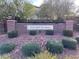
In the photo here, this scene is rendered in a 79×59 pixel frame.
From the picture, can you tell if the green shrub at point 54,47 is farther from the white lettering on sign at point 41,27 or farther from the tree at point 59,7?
the tree at point 59,7

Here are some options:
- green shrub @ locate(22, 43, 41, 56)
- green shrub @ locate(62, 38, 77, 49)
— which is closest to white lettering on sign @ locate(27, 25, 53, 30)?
green shrub @ locate(62, 38, 77, 49)

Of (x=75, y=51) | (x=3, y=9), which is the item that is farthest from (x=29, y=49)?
(x=3, y=9)

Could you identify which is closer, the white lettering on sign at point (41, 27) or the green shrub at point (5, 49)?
the green shrub at point (5, 49)

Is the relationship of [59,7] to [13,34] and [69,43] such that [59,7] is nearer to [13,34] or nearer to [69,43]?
[13,34]

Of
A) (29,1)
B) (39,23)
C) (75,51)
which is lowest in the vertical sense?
(75,51)

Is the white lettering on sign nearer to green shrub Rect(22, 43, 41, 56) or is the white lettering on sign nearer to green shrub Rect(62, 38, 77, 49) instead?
green shrub Rect(62, 38, 77, 49)

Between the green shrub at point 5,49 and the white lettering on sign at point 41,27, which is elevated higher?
the white lettering on sign at point 41,27

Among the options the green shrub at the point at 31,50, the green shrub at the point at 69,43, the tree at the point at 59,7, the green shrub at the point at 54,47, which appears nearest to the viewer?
the green shrub at the point at 31,50

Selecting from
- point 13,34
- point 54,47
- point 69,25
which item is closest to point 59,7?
point 69,25

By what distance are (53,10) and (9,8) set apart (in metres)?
4.94

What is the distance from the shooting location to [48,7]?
26609 mm

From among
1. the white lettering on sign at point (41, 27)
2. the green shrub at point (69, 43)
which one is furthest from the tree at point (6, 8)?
the green shrub at point (69, 43)

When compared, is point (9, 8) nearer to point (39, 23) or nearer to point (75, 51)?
point (39, 23)

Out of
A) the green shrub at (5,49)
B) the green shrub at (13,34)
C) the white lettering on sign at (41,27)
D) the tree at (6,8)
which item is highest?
the tree at (6,8)
